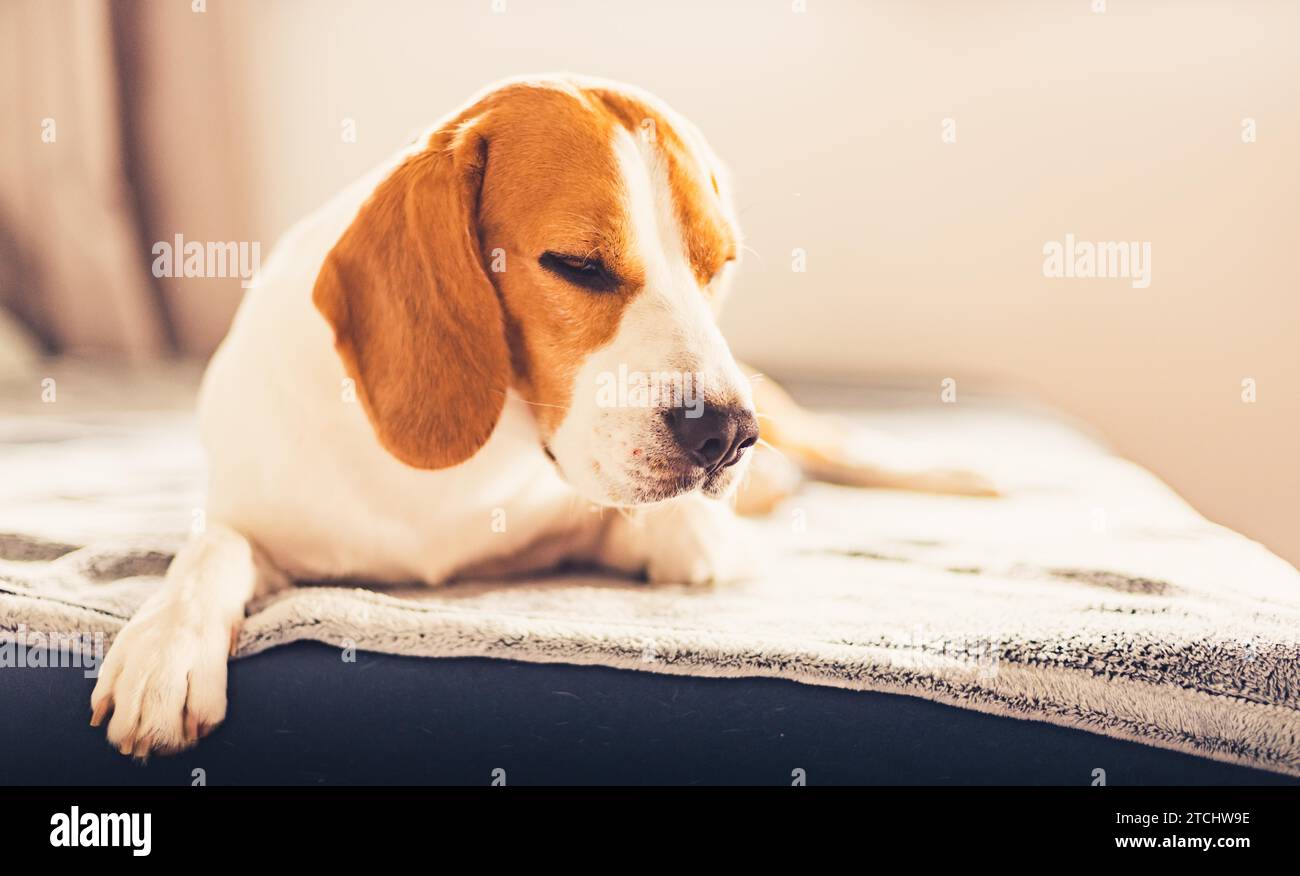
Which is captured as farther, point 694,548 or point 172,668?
point 694,548

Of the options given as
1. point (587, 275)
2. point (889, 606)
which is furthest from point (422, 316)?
point (889, 606)

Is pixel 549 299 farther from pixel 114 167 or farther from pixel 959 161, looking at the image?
pixel 114 167

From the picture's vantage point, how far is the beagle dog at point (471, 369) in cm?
123

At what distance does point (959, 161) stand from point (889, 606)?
2.48 meters

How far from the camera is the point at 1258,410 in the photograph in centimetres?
326

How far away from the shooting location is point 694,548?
1498mm

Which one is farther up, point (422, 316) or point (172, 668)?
point (422, 316)

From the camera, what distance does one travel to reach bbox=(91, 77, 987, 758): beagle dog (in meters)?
1.23

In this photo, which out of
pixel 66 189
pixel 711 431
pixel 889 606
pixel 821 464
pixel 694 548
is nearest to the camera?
pixel 711 431

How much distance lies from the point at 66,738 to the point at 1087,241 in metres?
3.29

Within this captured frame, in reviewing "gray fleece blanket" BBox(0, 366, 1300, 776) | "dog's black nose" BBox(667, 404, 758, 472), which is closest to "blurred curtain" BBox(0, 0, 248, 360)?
"gray fleece blanket" BBox(0, 366, 1300, 776)

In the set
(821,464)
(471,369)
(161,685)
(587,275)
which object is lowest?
(161,685)
